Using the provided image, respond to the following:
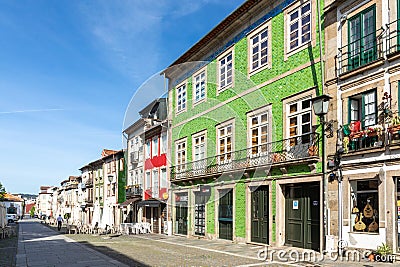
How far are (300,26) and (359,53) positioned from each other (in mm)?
3438

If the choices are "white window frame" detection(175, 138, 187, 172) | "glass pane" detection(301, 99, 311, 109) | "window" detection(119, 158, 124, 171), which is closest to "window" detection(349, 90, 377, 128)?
"glass pane" detection(301, 99, 311, 109)

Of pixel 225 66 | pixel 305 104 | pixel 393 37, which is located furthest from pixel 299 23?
pixel 225 66

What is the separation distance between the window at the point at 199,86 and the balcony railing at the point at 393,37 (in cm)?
1288

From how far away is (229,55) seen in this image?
2158 cm

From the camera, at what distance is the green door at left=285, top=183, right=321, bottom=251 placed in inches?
610

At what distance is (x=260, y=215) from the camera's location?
1842 centimetres

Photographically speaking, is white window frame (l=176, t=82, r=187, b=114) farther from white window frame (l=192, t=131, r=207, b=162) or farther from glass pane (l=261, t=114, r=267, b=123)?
glass pane (l=261, t=114, r=267, b=123)

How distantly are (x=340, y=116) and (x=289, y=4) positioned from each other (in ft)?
17.2

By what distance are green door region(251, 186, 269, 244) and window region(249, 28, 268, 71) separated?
509 cm

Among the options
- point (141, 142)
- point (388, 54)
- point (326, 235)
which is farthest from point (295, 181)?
point (141, 142)

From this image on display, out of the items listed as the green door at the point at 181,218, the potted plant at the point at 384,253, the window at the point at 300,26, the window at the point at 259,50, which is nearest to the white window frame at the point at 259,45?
the window at the point at 259,50

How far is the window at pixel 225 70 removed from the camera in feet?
70.3

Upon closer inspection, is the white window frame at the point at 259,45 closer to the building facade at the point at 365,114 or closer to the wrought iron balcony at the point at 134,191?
the building facade at the point at 365,114

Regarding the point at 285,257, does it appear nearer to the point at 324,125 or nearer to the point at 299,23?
the point at 324,125
